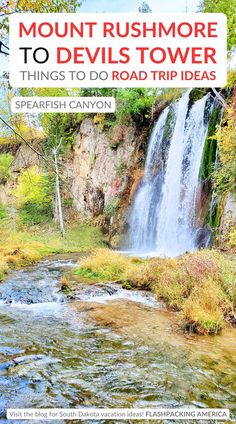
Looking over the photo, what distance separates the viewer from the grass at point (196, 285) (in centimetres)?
657

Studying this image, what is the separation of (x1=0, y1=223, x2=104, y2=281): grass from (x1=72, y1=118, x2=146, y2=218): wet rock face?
1947 millimetres

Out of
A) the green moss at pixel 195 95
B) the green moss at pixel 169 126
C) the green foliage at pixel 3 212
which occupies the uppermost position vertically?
the green moss at pixel 195 95

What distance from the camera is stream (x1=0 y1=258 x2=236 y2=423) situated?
4004 mm

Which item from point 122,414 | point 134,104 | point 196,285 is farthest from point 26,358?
point 134,104

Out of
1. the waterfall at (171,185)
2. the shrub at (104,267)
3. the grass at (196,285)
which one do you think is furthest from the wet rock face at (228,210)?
the shrub at (104,267)

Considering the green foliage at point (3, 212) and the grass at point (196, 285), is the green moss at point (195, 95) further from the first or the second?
the green foliage at point (3, 212)

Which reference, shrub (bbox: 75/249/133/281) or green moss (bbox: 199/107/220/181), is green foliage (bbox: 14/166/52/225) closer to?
green moss (bbox: 199/107/220/181)

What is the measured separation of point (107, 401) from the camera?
3.92 meters

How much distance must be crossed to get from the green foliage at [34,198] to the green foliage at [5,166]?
3112 millimetres

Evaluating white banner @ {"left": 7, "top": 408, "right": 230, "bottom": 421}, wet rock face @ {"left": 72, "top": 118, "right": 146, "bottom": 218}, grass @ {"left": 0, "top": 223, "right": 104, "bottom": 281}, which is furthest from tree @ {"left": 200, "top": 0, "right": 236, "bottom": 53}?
white banner @ {"left": 7, "top": 408, "right": 230, "bottom": 421}

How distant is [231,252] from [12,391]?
8.16m

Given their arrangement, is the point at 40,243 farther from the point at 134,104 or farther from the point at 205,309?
the point at 205,309

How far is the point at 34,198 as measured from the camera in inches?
1159

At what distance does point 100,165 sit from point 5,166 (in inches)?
459
